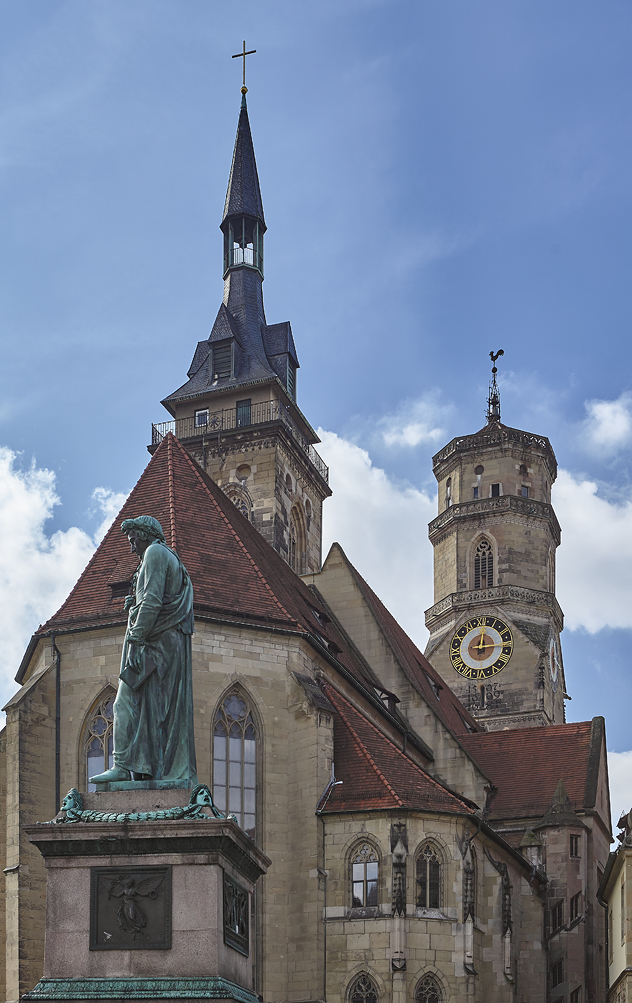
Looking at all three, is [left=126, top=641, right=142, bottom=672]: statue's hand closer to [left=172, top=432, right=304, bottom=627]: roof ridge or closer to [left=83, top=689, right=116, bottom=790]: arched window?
[left=83, top=689, right=116, bottom=790]: arched window

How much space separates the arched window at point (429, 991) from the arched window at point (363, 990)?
890 millimetres

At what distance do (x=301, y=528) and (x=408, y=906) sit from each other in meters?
25.2

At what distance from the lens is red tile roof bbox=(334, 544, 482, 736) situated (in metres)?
36.0

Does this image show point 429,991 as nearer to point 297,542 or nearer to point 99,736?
point 99,736

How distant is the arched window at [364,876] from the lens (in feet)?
76.2

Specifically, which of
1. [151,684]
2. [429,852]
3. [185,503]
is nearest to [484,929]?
[429,852]

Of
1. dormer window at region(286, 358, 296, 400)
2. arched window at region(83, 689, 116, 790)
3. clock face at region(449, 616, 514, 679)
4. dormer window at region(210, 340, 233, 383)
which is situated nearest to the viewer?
arched window at region(83, 689, 116, 790)

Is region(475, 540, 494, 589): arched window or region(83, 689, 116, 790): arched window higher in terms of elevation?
region(475, 540, 494, 589): arched window

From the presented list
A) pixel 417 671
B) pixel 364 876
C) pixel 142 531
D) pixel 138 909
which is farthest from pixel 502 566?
pixel 138 909

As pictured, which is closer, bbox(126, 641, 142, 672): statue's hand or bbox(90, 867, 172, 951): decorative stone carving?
bbox(90, 867, 172, 951): decorative stone carving

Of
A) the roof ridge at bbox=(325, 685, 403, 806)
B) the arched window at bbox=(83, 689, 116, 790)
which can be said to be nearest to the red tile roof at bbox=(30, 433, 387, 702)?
the arched window at bbox=(83, 689, 116, 790)

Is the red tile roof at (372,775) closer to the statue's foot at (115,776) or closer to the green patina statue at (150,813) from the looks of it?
the statue's foot at (115,776)

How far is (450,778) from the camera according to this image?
34531 mm

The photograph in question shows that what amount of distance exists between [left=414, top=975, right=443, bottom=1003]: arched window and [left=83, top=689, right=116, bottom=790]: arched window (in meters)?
6.81
